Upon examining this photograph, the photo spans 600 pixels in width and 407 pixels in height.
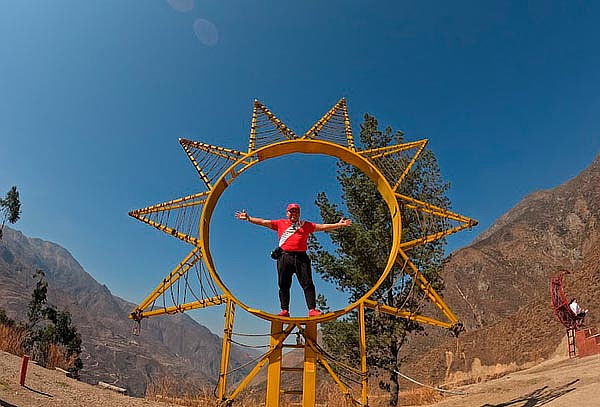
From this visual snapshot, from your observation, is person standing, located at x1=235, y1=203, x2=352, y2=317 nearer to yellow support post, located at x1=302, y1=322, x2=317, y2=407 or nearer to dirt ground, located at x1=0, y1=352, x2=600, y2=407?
yellow support post, located at x1=302, y1=322, x2=317, y2=407

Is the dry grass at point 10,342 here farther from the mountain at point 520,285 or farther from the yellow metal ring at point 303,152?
the mountain at point 520,285

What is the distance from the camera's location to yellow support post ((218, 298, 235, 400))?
6648 millimetres

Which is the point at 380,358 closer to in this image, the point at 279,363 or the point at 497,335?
the point at 279,363

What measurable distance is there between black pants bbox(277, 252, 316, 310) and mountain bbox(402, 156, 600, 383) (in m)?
26.5

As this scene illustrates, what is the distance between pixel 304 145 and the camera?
24.5 ft

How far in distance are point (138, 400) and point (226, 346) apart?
313 centimetres

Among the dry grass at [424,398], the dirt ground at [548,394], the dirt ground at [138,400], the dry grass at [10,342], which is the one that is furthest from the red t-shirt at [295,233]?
the dry grass at [10,342]

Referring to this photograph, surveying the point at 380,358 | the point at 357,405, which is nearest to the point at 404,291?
the point at 380,358

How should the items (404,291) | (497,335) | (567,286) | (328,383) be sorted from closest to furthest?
(328,383)
(404,291)
(567,286)
(497,335)

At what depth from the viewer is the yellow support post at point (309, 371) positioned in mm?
6523

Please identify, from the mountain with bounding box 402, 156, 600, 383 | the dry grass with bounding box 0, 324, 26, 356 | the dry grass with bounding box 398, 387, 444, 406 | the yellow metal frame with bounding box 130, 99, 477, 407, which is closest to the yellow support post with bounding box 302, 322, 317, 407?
the yellow metal frame with bounding box 130, 99, 477, 407

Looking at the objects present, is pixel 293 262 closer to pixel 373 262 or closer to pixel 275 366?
pixel 275 366

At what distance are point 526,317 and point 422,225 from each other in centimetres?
3636

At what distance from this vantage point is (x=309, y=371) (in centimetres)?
667
